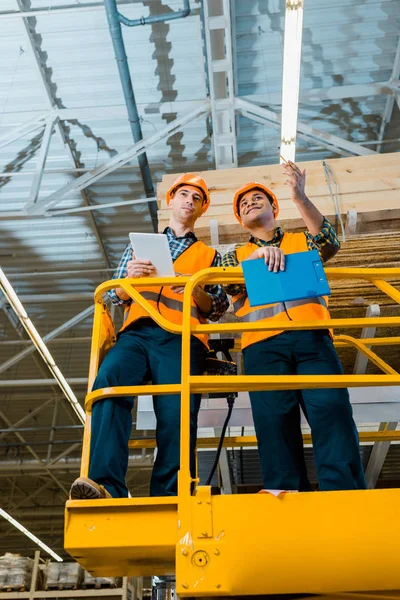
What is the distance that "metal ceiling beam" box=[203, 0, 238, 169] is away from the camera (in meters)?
7.20

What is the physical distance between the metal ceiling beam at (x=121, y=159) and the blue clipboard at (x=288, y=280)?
6569 millimetres

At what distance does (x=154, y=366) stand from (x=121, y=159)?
6.63 m

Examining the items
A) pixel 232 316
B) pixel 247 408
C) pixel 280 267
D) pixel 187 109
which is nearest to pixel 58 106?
pixel 187 109

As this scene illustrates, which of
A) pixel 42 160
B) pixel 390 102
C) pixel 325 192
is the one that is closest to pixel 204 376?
pixel 325 192

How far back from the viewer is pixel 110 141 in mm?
10555

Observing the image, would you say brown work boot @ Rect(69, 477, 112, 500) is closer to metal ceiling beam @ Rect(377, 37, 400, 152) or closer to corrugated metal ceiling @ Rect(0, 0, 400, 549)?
corrugated metal ceiling @ Rect(0, 0, 400, 549)

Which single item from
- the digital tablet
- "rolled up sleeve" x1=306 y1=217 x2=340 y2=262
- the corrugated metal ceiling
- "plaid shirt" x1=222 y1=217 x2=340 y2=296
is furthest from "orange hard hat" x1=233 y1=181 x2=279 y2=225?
the corrugated metal ceiling

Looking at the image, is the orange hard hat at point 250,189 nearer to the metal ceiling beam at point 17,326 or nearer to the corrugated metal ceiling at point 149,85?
the corrugated metal ceiling at point 149,85

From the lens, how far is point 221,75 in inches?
320

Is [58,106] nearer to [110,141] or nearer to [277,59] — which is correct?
[110,141]

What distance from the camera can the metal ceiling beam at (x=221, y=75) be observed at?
23.6 feet

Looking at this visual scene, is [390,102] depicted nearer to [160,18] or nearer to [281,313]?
[160,18]

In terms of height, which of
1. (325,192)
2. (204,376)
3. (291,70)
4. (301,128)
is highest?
(301,128)

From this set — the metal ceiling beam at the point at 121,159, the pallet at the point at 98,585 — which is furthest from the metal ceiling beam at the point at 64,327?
the pallet at the point at 98,585
